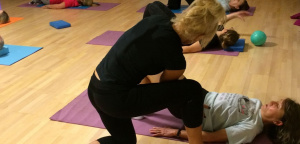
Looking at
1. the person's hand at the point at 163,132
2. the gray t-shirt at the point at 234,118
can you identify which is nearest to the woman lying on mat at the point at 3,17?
the person's hand at the point at 163,132

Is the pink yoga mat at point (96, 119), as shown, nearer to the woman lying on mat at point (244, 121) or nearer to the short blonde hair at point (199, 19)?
the woman lying on mat at point (244, 121)

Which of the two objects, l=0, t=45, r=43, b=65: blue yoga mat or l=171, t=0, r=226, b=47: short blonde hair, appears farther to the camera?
l=0, t=45, r=43, b=65: blue yoga mat

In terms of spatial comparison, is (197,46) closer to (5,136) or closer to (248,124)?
(248,124)

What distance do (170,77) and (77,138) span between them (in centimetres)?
86

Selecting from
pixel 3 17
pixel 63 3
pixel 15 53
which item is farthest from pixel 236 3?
pixel 3 17

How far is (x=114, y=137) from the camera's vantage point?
1.66 m

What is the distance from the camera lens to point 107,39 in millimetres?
3895

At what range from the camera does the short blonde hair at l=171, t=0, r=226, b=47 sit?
1.40 metres

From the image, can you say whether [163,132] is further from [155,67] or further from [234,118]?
[155,67]

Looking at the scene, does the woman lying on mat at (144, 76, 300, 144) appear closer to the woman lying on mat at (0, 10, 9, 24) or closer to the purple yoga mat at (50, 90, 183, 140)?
the purple yoga mat at (50, 90, 183, 140)

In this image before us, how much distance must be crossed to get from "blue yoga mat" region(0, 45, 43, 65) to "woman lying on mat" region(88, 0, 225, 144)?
82.6 inches

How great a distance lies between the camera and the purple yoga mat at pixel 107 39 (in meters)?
3.77

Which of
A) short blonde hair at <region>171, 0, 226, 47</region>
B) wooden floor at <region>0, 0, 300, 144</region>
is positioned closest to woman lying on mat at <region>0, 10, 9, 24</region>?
wooden floor at <region>0, 0, 300, 144</region>

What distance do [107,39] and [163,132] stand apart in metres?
2.17
